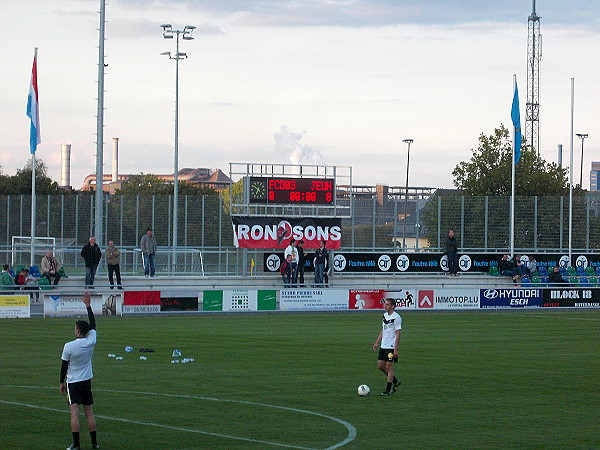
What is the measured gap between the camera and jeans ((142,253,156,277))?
4034cm

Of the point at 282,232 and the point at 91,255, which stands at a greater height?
the point at 282,232

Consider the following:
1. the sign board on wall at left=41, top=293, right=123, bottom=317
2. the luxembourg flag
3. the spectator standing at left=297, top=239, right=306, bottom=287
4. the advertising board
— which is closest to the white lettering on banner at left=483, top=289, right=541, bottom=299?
the advertising board

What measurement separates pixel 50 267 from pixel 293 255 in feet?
32.9

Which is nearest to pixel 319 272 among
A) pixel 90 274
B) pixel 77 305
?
pixel 90 274

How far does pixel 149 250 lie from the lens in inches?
1580

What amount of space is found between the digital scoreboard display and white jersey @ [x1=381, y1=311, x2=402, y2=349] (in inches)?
918

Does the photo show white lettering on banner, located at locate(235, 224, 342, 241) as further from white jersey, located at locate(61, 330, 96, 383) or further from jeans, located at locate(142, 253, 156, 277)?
white jersey, located at locate(61, 330, 96, 383)

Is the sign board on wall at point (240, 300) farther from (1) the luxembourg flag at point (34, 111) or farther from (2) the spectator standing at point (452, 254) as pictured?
(1) the luxembourg flag at point (34, 111)

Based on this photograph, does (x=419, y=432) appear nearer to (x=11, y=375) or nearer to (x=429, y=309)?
(x=11, y=375)

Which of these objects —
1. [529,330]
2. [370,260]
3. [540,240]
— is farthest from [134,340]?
[540,240]

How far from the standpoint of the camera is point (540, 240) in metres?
49.9

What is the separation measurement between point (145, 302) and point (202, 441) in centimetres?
2340

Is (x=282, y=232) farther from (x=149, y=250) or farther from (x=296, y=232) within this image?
(x=149, y=250)

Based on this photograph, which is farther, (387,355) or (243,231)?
(243,231)
